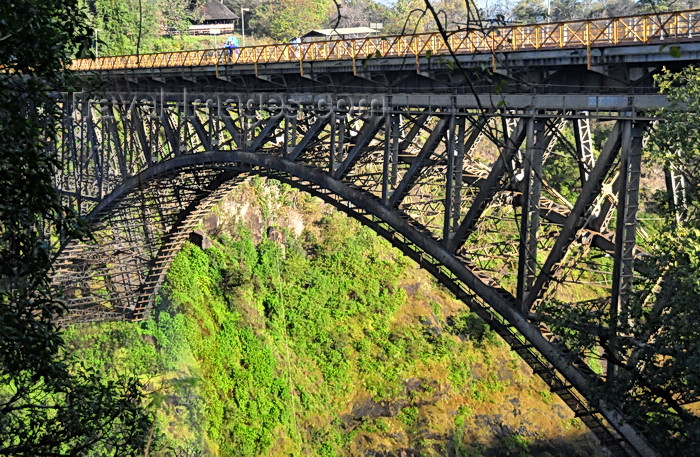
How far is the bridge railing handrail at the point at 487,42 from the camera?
37.9ft

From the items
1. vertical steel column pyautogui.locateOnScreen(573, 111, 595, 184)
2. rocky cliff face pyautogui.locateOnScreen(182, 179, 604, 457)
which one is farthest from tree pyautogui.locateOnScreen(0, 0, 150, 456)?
rocky cliff face pyautogui.locateOnScreen(182, 179, 604, 457)

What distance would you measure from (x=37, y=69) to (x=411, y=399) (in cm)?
2433

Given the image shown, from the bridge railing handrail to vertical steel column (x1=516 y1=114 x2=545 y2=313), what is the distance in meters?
1.43

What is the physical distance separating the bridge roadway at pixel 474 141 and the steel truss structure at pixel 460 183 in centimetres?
4

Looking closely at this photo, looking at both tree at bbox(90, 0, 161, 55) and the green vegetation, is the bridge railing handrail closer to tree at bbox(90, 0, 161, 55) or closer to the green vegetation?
the green vegetation

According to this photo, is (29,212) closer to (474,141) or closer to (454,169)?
(454,169)

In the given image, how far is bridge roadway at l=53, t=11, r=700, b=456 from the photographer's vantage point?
10.8 meters

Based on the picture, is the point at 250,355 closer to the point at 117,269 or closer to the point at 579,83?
the point at 117,269

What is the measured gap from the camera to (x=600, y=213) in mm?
12562

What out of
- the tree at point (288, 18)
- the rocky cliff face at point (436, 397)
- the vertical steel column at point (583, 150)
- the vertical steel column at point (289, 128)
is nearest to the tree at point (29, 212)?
the vertical steel column at point (583, 150)

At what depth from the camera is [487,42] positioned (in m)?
11.5

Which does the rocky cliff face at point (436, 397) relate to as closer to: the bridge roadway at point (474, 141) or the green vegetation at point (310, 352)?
the green vegetation at point (310, 352)

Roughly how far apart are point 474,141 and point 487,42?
11.6 feet

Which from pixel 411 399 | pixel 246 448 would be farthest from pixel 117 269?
pixel 411 399
